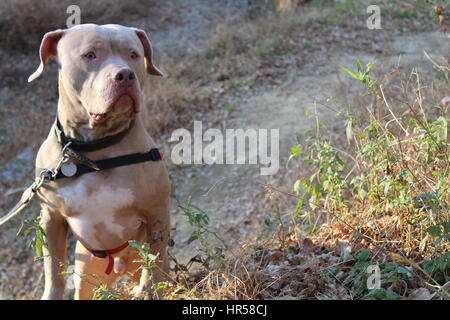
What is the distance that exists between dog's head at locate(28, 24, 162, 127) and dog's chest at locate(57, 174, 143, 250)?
0.31 m

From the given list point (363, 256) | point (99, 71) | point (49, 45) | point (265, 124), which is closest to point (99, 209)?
point (99, 71)

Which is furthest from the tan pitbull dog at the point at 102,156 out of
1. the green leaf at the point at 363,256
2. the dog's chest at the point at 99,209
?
the green leaf at the point at 363,256

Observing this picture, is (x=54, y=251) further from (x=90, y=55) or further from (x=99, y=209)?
(x=90, y=55)

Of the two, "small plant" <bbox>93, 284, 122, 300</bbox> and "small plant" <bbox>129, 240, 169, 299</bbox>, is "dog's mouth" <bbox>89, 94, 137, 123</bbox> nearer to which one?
"small plant" <bbox>129, 240, 169, 299</bbox>

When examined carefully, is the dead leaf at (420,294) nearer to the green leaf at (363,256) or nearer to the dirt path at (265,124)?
the green leaf at (363,256)

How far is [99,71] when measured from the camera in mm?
2580

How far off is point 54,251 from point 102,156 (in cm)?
56

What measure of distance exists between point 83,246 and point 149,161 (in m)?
0.64

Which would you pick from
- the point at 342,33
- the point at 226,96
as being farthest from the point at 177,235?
the point at 342,33

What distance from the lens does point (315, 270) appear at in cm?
278

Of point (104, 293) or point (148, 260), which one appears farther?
point (148, 260)

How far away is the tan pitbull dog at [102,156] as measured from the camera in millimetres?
2588

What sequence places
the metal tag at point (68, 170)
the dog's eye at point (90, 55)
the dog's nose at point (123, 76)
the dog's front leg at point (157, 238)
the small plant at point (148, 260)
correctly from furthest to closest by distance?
the dog's front leg at point (157, 238), the metal tag at point (68, 170), the dog's eye at point (90, 55), the dog's nose at point (123, 76), the small plant at point (148, 260)

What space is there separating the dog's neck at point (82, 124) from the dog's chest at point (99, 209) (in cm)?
21
